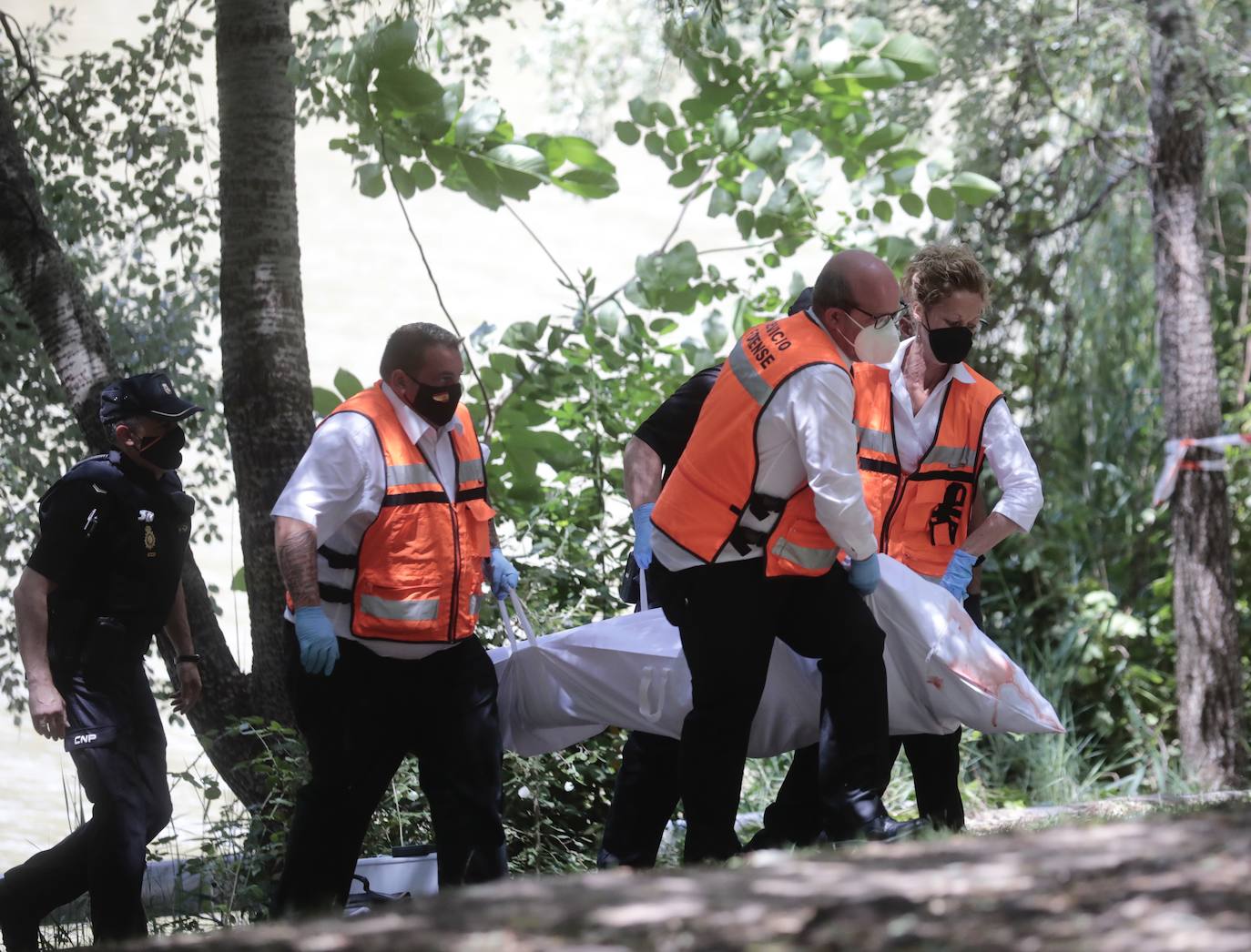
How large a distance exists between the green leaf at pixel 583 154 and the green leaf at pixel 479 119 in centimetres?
32

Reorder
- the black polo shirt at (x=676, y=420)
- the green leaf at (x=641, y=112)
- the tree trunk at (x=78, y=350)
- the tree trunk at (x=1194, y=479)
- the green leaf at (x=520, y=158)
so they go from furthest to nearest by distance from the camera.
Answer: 1. the tree trunk at (x=1194, y=479)
2. the green leaf at (x=641, y=112)
3. the green leaf at (x=520, y=158)
4. the tree trunk at (x=78, y=350)
5. the black polo shirt at (x=676, y=420)

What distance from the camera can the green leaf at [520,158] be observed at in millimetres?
6414

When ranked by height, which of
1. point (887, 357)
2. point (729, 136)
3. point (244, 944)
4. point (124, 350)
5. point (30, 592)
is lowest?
point (244, 944)

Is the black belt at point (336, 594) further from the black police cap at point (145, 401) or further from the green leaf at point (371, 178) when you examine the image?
the green leaf at point (371, 178)

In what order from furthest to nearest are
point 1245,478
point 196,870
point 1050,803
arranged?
point 1245,478, point 1050,803, point 196,870

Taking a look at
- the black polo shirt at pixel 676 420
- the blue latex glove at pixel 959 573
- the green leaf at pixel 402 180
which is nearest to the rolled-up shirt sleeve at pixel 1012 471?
the blue latex glove at pixel 959 573

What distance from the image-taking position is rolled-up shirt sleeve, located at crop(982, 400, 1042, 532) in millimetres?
4285

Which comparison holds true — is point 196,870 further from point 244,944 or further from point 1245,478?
point 1245,478

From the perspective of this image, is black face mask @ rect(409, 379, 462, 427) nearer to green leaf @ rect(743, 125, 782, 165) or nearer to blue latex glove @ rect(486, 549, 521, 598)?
blue latex glove @ rect(486, 549, 521, 598)

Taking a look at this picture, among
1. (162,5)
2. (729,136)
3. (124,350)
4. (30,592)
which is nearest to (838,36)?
(729,136)

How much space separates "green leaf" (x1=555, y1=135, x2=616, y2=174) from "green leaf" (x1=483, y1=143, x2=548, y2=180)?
5.0 inches

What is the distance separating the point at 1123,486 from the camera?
980 cm

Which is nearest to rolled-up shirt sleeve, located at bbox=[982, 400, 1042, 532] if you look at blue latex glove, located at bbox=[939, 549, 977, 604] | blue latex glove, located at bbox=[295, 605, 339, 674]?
blue latex glove, located at bbox=[939, 549, 977, 604]

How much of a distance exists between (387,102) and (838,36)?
7.05 feet
